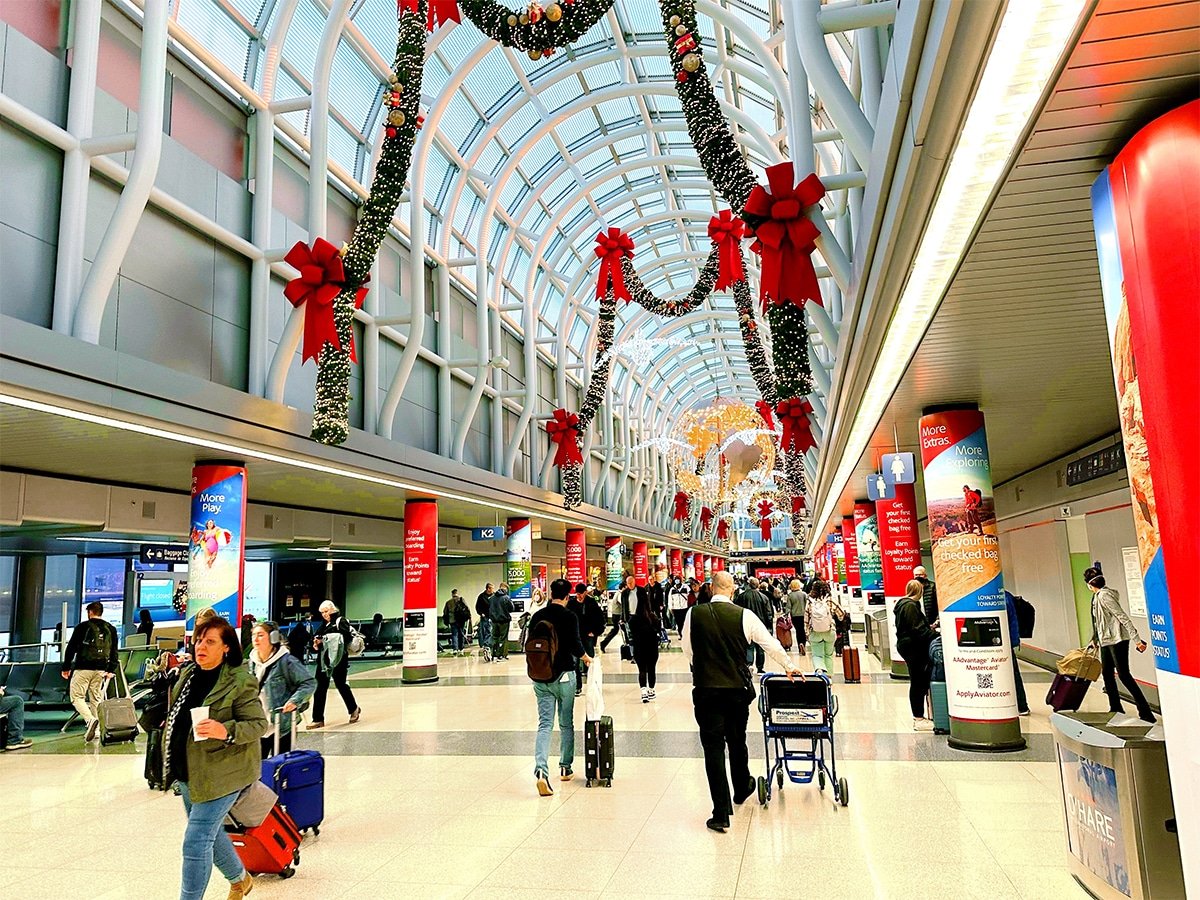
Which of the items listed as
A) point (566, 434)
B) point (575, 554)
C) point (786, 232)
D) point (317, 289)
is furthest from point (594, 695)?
point (575, 554)

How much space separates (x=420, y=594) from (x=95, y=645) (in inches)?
264

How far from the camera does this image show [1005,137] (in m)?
3.52

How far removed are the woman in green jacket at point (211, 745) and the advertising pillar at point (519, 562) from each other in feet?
61.3

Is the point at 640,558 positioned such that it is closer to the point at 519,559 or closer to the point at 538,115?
the point at 519,559

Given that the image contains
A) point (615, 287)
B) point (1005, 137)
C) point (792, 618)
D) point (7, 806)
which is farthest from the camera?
point (792, 618)

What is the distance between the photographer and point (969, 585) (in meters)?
8.95

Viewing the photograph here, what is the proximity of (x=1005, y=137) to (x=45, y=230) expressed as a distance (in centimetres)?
990

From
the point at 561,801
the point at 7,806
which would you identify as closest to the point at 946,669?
the point at 561,801

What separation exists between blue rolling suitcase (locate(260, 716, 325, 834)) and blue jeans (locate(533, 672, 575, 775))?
1879 millimetres

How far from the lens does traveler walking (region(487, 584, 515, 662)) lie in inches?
815

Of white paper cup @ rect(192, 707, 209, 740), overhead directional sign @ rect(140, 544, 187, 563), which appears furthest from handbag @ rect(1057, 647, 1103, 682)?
overhead directional sign @ rect(140, 544, 187, 563)

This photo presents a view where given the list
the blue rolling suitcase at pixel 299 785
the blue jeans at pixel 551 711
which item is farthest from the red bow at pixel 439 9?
the blue rolling suitcase at pixel 299 785

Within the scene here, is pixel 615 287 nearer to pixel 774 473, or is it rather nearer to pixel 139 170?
pixel 139 170

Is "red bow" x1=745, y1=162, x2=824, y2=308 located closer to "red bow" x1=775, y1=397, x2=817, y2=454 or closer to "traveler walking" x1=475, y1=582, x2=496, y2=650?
"red bow" x1=775, y1=397, x2=817, y2=454
